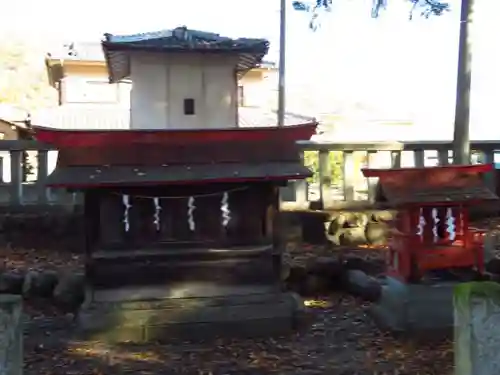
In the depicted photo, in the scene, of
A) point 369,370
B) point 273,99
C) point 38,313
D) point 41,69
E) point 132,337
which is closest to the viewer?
point 369,370

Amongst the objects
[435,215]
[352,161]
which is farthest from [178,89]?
[352,161]

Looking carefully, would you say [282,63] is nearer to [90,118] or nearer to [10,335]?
[90,118]

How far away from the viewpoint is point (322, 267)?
24.2 feet

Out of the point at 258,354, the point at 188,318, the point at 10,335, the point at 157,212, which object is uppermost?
the point at 157,212

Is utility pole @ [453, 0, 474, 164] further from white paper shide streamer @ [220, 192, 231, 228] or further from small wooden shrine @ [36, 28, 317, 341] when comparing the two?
white paper shide streamer @ [220, 192, 231, 228]

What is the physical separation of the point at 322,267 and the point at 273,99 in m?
24.3

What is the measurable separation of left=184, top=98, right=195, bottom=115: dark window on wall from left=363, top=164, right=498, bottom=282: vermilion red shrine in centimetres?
197

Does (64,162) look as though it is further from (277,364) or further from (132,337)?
(277,364)

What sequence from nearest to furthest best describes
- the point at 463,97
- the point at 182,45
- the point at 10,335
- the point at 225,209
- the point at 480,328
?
the point at 10,335 → the point at 480,328 → the point at 225,209 → the point at 182,45 → the point at 463,97

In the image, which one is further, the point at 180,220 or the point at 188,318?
the point at 180,220

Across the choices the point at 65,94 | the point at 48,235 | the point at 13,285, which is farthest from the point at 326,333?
the point at 65,94

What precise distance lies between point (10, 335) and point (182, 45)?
4.04 meters

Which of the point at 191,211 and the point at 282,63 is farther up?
the point at 282,63

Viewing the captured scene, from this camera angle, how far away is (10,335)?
9.32ft
